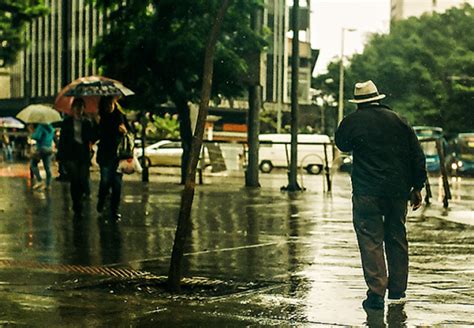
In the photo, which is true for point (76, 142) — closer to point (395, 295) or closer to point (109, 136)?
point (109, 136)

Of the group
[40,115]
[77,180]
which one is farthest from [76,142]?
[40,115]

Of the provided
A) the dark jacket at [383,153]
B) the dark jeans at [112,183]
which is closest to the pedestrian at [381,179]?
the dark jacket at [383,153]

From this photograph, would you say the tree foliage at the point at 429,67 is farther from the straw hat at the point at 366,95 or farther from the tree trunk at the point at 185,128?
the straw hat at the point at 366,95

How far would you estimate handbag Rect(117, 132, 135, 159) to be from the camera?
16.3 meters

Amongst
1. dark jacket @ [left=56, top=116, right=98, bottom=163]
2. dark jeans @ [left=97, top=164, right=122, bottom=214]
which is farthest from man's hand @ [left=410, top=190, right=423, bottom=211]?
dark jacket @ [left=56, top=116, right=98, bottom=163]

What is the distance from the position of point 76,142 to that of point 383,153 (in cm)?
916

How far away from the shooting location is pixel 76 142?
1694cm

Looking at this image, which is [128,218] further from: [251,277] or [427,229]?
[251,277]

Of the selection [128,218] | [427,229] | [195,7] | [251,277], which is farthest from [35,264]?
[195,7]

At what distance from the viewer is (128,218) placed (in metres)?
16.5

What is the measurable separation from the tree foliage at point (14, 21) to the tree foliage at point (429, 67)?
125ft

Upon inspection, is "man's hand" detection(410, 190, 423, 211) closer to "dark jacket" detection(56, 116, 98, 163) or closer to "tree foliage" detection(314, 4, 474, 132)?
"dark jacket" detection(56, 116, 98, 163)

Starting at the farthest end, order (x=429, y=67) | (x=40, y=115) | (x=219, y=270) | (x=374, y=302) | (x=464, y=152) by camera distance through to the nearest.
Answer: (x=429, y=67) < (x=464, y=152) < (x=40, y=115) < (x=219, y=270) < (x=374, y=302)

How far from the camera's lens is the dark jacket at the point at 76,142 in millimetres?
16902
